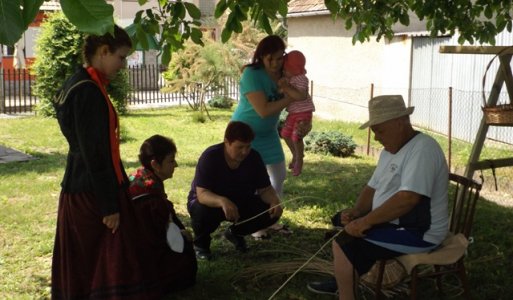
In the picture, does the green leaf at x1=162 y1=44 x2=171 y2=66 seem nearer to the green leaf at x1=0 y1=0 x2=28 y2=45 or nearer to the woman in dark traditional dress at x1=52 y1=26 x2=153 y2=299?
the woman in dark traditional dress at x1=52 y1=26 x2=153 y2=299

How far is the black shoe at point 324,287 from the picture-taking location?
4258 millimetres

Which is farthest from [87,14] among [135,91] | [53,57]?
[135,91]

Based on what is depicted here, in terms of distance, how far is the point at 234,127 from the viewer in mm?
4574

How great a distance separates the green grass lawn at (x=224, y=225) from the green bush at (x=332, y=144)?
28 cm

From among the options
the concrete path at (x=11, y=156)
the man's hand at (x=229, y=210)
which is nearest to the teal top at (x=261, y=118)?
the man's hand at (x=229, y=210)

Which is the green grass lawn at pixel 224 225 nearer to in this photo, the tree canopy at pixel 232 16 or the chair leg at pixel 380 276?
the chair leg at pixel 380 276

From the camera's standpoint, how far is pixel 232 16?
430 cm

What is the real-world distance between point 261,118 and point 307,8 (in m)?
13.5

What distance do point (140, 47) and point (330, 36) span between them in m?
13.4

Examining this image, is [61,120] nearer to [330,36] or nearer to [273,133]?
[273,133]

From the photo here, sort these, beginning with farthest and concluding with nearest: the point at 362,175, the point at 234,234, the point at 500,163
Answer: the point at 362,175, the point at 234,234, the point at 500,163

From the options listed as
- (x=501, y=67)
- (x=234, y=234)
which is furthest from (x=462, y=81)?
(x=234, y=234)

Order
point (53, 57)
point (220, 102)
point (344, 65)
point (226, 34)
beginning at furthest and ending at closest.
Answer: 1. point (220, 102)
2. point (344, 65)
3. point (53, 57)
4. point (226, 34)

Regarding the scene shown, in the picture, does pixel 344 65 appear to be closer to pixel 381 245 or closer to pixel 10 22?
pixel 381 245
